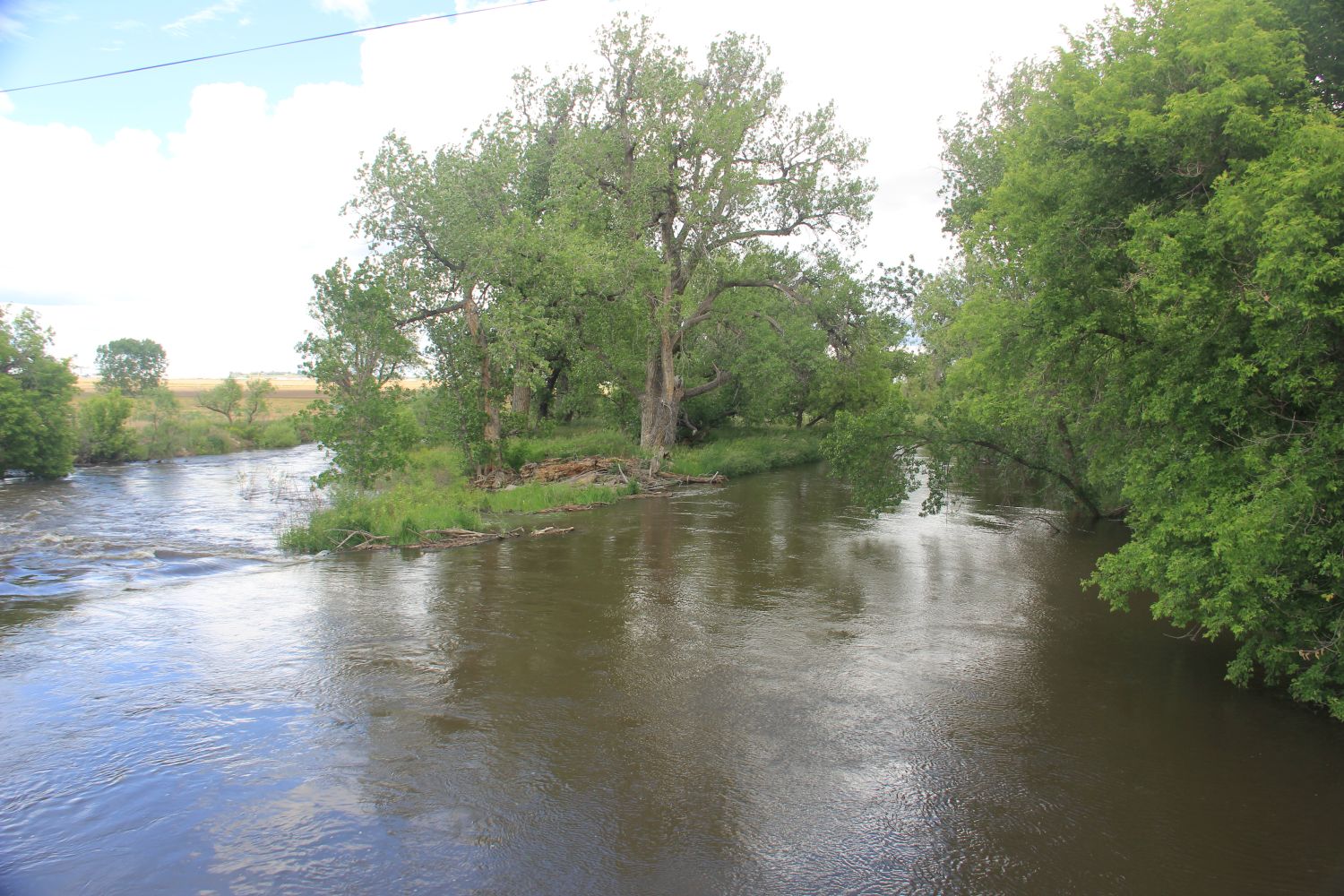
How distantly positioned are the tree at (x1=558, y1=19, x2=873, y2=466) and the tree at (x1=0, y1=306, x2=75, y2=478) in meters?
18.3

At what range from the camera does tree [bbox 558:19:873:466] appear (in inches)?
951

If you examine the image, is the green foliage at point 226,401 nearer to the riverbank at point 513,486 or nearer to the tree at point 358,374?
the riverbank at point 513,486

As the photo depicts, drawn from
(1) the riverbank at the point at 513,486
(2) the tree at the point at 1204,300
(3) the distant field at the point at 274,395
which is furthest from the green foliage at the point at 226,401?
(2) the tree at the point at 1204,300

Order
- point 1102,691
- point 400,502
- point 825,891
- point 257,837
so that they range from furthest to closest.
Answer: point 400,502
point 1102,691
point 257,837
point 825,891

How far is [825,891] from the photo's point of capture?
5391 millimetres

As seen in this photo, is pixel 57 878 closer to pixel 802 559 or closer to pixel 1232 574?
pixel 1232 574

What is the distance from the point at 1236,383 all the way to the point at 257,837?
9599 mm

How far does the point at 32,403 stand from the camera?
24562 millimetres

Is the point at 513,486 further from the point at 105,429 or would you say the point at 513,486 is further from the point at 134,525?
the point at 105,429

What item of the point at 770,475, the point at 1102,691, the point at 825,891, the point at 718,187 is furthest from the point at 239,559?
the point at 770,475

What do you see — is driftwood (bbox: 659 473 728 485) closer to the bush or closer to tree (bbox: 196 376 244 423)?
the bush

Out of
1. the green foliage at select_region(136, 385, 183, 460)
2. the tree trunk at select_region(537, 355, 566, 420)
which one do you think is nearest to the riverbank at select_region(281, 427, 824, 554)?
the tree trunk at select_region(537, 355, 566, 420)

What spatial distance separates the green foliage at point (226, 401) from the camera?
41.1 m

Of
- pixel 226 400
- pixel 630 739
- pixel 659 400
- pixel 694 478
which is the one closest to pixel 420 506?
pixel 694 478
